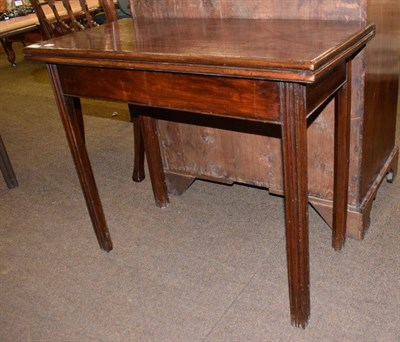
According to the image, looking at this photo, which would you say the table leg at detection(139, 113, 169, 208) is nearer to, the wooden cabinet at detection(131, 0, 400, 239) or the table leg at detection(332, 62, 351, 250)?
the wooden cabinet at detection(131, 0, 400, 239)

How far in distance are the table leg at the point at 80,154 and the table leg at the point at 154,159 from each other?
321mm

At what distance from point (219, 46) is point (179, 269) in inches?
32.8

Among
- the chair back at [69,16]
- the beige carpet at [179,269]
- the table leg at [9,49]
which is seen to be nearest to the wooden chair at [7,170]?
the beige carpet at [179,269]

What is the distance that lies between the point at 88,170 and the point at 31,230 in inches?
22.0

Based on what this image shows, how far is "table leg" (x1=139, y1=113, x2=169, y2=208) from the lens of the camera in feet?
6.17

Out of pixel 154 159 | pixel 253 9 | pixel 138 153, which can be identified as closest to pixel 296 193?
pixel 253 9

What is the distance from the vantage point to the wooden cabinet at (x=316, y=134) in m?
1.42

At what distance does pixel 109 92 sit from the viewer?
134 centimetres

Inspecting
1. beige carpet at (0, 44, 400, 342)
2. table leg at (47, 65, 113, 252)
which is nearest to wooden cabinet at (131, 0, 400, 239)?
beige carpet at (0, 44, 400, 342)

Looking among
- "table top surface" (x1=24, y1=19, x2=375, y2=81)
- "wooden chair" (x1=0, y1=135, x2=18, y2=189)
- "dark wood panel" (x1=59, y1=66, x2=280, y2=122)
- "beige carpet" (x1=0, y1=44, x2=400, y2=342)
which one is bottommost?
"beige carpet" (x1=0, y1=44, x2=400, y2=342)

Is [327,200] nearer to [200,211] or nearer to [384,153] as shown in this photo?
[384,153]

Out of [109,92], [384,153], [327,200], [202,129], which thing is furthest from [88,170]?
Answer: [384,153]

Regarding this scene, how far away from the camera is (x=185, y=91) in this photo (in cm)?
118

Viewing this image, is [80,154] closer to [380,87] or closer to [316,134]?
[316,134]
